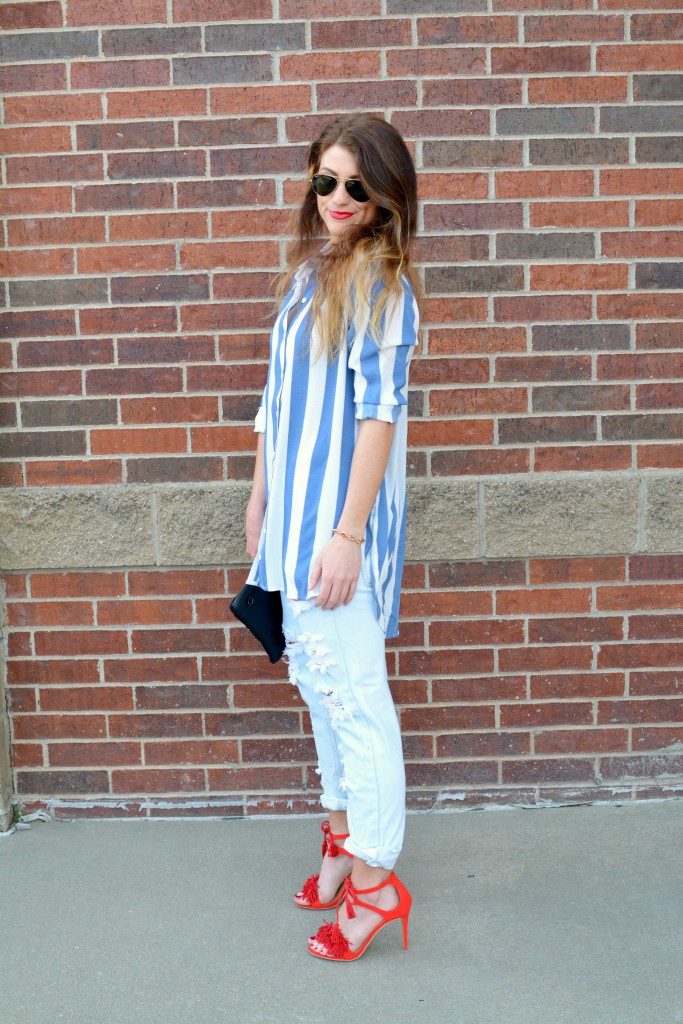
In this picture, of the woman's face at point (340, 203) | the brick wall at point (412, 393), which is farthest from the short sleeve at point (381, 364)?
the brick wall at point (412, 393)

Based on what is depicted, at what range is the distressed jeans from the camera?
251 centimetres

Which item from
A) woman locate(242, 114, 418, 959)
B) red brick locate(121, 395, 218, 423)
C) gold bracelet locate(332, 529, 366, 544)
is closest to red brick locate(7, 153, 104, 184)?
red brick locate(121, 395, 218, 423)

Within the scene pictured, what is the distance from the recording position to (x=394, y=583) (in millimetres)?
2709

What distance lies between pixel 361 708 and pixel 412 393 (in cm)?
120

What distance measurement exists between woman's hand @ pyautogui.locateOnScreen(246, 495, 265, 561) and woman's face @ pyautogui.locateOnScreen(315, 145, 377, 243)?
0.76 meters

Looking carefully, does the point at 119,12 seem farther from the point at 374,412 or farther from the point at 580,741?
the point at 580,741

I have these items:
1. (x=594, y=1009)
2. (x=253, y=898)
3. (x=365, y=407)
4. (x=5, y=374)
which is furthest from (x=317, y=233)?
(x=594, y=1009)

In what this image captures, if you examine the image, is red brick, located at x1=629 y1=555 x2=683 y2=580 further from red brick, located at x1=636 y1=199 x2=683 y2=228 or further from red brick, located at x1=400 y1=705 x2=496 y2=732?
red brick, located at x1=636 y1=199 x2=683 y2=228

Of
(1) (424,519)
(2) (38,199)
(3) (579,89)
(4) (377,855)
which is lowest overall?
(4) (377,855)

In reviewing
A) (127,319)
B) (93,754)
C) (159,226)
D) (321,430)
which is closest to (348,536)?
(321,430)

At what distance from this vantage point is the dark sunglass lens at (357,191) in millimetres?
2477

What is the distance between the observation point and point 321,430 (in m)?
2.49

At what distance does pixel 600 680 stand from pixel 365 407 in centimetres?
153

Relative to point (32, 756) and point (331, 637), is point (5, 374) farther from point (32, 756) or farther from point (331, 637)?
point (331, 637)
